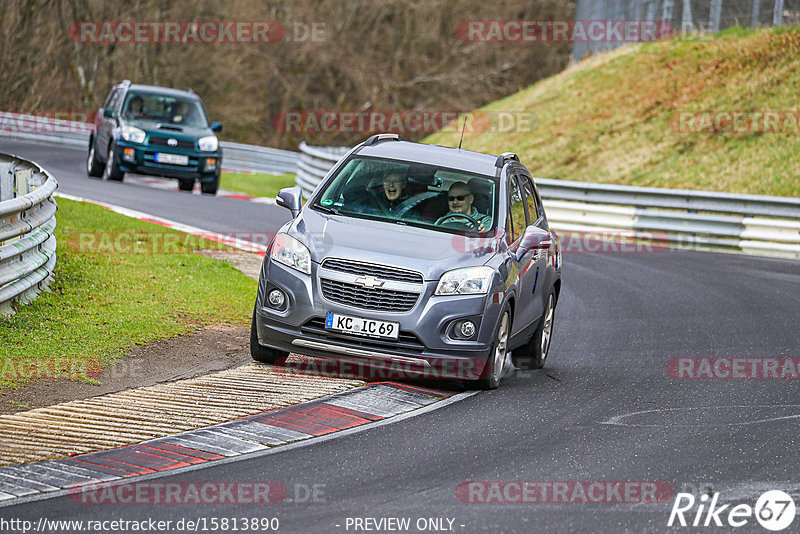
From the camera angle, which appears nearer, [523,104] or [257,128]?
[523,104]

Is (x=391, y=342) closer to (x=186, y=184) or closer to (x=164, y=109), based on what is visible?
(x=164, y=109)

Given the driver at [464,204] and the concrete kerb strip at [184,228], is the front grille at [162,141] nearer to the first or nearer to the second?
the concrete kerb strip at [184,228]

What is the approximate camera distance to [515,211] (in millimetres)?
10047

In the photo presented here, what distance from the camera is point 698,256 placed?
811 inches

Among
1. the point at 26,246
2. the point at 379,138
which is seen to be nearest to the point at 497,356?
the point at 379,138

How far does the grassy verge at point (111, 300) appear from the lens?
9031 millimetres

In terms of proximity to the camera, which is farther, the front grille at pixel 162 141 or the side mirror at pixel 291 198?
the front grille at pixel 162 141

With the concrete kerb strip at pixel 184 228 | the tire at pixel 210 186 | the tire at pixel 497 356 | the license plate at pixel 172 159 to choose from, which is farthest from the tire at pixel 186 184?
the tire at pixel 497 356

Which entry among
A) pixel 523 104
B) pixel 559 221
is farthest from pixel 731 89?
pixel 559 221

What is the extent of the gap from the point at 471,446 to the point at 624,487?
112 centimetres

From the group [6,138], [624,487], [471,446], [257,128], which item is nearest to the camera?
[624,487]

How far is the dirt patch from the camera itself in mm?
7934

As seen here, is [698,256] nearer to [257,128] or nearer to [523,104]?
[523,104]

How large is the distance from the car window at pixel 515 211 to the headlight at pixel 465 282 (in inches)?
31.1
